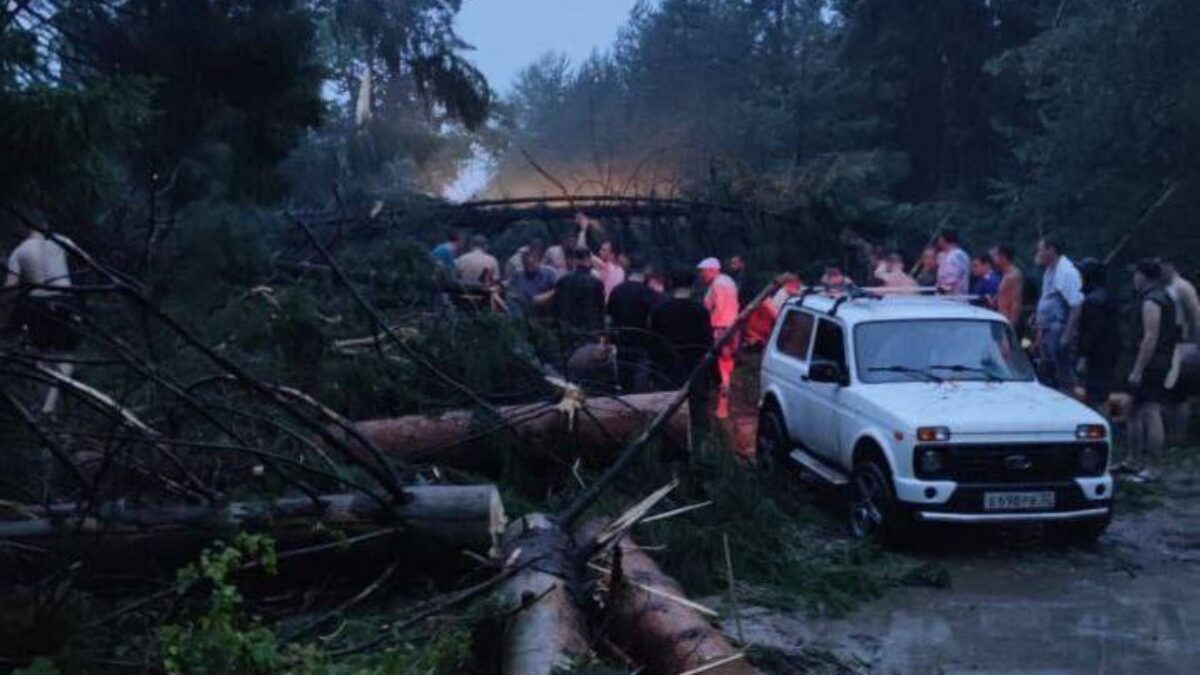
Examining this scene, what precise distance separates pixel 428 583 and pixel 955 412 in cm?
423

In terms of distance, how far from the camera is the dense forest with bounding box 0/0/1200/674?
6.35m

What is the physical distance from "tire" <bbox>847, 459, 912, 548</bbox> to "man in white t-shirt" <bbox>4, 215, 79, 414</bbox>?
5607 millimetres

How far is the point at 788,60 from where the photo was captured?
41438mm

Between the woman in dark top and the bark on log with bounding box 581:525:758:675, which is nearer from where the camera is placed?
the bark on log with bounding box 581:525:758:675

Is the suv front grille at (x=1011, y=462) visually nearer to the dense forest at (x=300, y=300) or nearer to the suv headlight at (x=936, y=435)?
the suv headlight at (x=936, y=435)

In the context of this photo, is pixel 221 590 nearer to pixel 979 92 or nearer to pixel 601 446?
pixel 601 446

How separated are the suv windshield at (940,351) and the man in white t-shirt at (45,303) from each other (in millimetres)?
5870

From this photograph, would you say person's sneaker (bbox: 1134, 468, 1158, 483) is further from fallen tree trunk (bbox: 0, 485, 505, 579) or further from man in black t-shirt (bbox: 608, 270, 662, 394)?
fallen tree trunk (bbox: 0, 485, 505, 579)

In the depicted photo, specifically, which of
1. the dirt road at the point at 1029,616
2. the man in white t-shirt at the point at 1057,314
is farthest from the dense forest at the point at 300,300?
the man in white t-shirt at the point at 1057,314

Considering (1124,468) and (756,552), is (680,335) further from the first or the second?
(1124,468)

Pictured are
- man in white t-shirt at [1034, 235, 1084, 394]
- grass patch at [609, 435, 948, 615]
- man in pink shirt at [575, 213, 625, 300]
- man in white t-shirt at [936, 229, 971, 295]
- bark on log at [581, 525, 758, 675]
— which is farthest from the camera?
man in pink shirt at [575, 213, 625, 300]

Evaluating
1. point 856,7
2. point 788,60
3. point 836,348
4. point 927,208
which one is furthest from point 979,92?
point 836,348

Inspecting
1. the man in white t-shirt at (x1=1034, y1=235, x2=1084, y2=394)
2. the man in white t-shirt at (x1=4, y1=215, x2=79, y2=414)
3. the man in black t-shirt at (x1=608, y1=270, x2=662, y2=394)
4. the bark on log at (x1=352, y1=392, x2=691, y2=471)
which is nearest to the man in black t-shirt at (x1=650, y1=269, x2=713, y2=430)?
the man in black t-shirt at (x1=608, y1=270, x2=662, y2=394)

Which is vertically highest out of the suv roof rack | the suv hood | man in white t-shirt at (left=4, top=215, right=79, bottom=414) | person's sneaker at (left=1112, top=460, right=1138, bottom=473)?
man in white t-shirt at (left=4, top=215, right=79, bottom=414)
